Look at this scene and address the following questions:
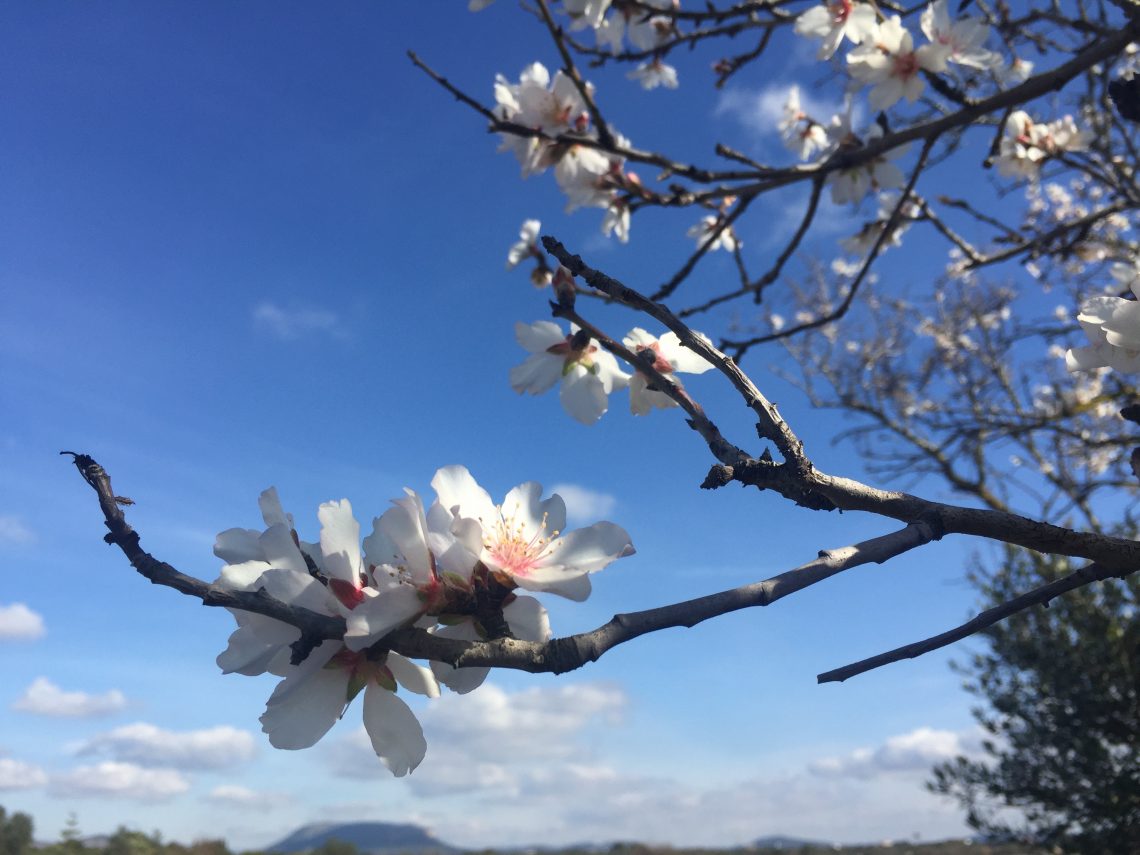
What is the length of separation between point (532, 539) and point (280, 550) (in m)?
0.27

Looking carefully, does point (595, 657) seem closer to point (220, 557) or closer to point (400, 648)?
point (400, 648)

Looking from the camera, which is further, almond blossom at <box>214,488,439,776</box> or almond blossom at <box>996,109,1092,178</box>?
almond blossom at <box>996,109,1092,178</box>

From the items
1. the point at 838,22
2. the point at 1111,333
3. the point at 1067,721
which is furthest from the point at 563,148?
the point at 1067,721

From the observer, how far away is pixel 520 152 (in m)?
2.45

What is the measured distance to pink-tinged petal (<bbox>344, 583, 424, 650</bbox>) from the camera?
664 millimetres

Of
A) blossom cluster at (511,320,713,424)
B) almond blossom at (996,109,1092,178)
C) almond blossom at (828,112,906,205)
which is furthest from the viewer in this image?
almond blossom at (996,109,1092,178)

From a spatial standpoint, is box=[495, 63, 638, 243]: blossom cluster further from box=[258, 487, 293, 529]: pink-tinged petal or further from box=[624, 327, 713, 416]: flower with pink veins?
box=[258, 487, 293, 529]: pink-tinged petal

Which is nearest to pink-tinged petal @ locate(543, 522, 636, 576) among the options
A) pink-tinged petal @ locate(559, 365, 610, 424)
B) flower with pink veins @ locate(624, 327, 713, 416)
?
flower with pink veins @ locate(624, 327, 713, 416)

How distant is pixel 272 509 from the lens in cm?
82

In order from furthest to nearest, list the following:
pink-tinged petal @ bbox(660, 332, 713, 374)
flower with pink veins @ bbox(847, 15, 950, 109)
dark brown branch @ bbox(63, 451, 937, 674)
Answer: flower with pink veins @ bbox(847, 15, 950, 109) → pink-tinged petal @ bbox(660, 332, 713, 374) → dark brown branch @ bbox(63, 451, 937, 674)

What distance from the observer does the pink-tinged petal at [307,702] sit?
0.75 m

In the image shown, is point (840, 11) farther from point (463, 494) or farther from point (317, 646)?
point (317, 646)

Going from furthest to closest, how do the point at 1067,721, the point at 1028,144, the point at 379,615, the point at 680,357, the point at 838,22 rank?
1. the point at 1067,721
2. the point at 1028,144
3. the point at 838,22
4. the point at 680,357
5. the point at 379,615

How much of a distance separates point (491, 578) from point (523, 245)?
182 centimetres
